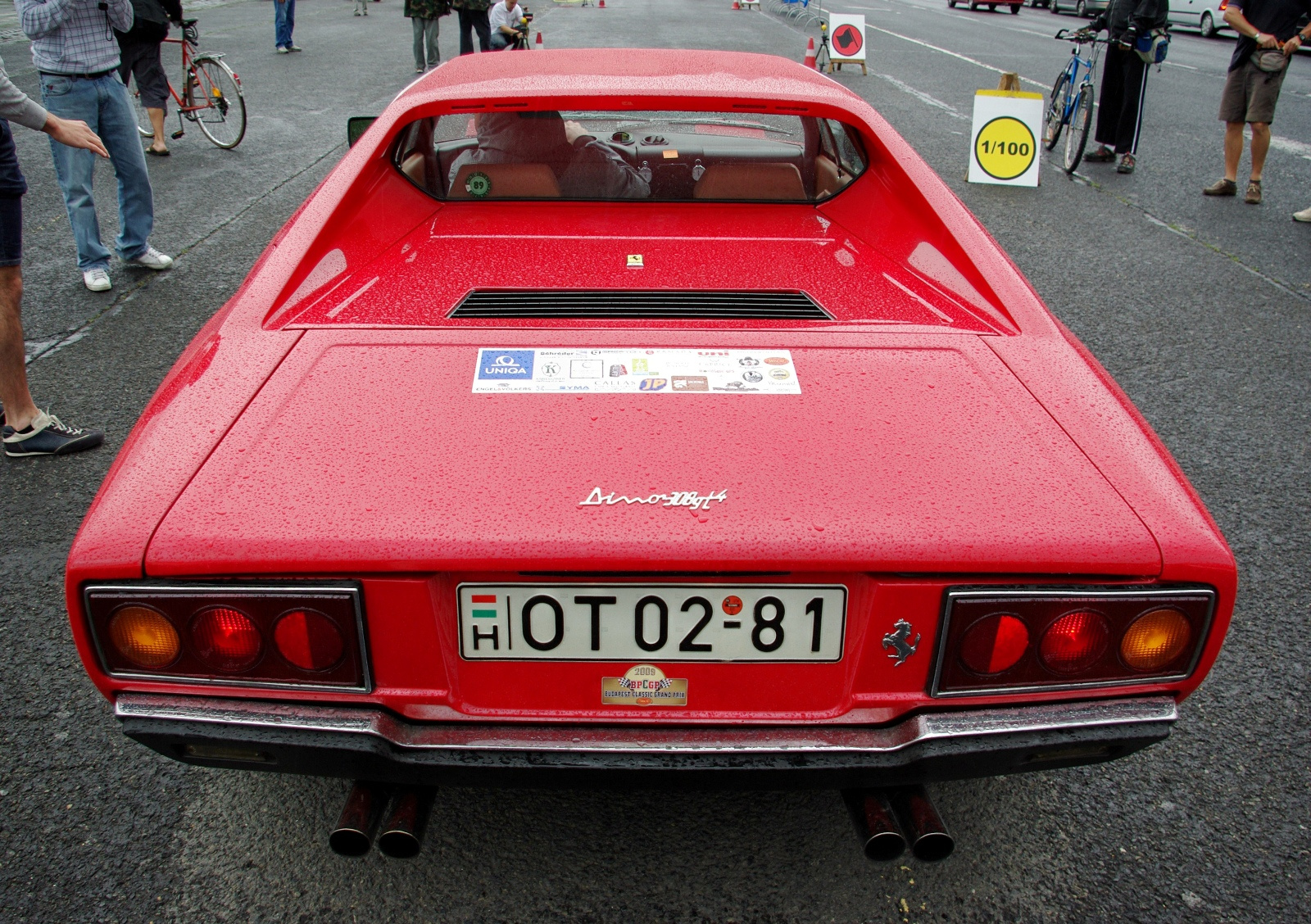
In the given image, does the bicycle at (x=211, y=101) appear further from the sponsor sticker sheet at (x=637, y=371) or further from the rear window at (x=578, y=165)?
the sponsor sticker sheet at (x=637, y=371)

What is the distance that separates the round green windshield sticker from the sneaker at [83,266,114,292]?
10.5 ft

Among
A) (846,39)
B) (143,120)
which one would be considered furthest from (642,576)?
(846,39)

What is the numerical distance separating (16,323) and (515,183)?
2.04 m

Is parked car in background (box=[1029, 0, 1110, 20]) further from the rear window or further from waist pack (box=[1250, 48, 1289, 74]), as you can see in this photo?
the rear window

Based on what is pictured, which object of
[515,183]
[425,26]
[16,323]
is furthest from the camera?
[425,26]

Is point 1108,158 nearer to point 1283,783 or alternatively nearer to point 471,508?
point 1283,783

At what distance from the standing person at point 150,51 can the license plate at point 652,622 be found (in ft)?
23.6

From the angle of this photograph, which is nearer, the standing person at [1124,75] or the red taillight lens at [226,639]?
the red taillight lens at [226,639]

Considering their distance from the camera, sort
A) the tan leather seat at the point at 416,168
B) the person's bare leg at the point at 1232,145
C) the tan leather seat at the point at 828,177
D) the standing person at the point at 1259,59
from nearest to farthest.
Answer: the tan leather seat at the point at 416,168
the tan leather seat at the point at 828,177
the standing person at the point at 1259,59
the person's bare leg at the point at 1232,145

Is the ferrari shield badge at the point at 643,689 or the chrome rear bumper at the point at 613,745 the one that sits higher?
the ferrari shield badge at the point at 643,689

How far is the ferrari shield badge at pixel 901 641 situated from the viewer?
1445mm

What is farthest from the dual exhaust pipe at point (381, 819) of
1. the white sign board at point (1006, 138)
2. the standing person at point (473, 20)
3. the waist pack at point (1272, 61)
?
the standing person at point (473, 20)

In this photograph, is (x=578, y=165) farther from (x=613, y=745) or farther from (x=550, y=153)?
(x=613, y=745)

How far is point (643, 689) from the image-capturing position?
4.90 ft
